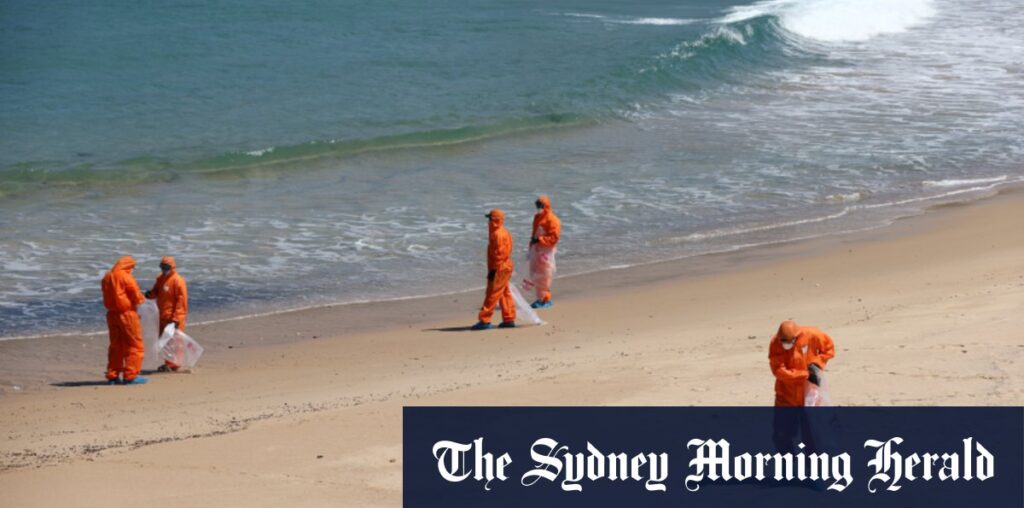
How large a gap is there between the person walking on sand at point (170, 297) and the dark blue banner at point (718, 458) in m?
3.68

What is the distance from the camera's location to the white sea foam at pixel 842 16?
40.3 meters

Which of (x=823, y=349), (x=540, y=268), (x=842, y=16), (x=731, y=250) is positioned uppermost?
(x=823, y=349)

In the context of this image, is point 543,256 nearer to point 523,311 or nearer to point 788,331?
point 523,311

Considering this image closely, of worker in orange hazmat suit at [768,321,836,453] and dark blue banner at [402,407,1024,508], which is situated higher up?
worker in orange hazmat suit at [768,321,836,453]

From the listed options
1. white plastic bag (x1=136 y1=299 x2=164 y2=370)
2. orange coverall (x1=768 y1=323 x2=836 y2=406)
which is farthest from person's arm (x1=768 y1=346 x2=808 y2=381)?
white plastic bag (x1=136 y1=299 x2=164 y2=370)

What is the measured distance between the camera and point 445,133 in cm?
2773

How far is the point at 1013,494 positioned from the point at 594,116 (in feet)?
68.1

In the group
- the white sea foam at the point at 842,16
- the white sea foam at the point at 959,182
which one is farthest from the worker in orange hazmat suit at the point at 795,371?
the white sea foam at the point at 842,16

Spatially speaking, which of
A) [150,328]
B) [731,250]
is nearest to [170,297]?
[150,328]

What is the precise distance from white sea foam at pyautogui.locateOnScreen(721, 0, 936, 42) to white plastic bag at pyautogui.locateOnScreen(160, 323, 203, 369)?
28619 millimetres

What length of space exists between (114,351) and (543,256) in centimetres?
469

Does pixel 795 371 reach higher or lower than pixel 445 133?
higher

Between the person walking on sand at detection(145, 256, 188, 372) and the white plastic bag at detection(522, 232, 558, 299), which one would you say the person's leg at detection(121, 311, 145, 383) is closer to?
the person walking on sand at detection(145, 256, 188, 372)

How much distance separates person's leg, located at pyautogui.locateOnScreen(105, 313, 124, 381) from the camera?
13344 mm
